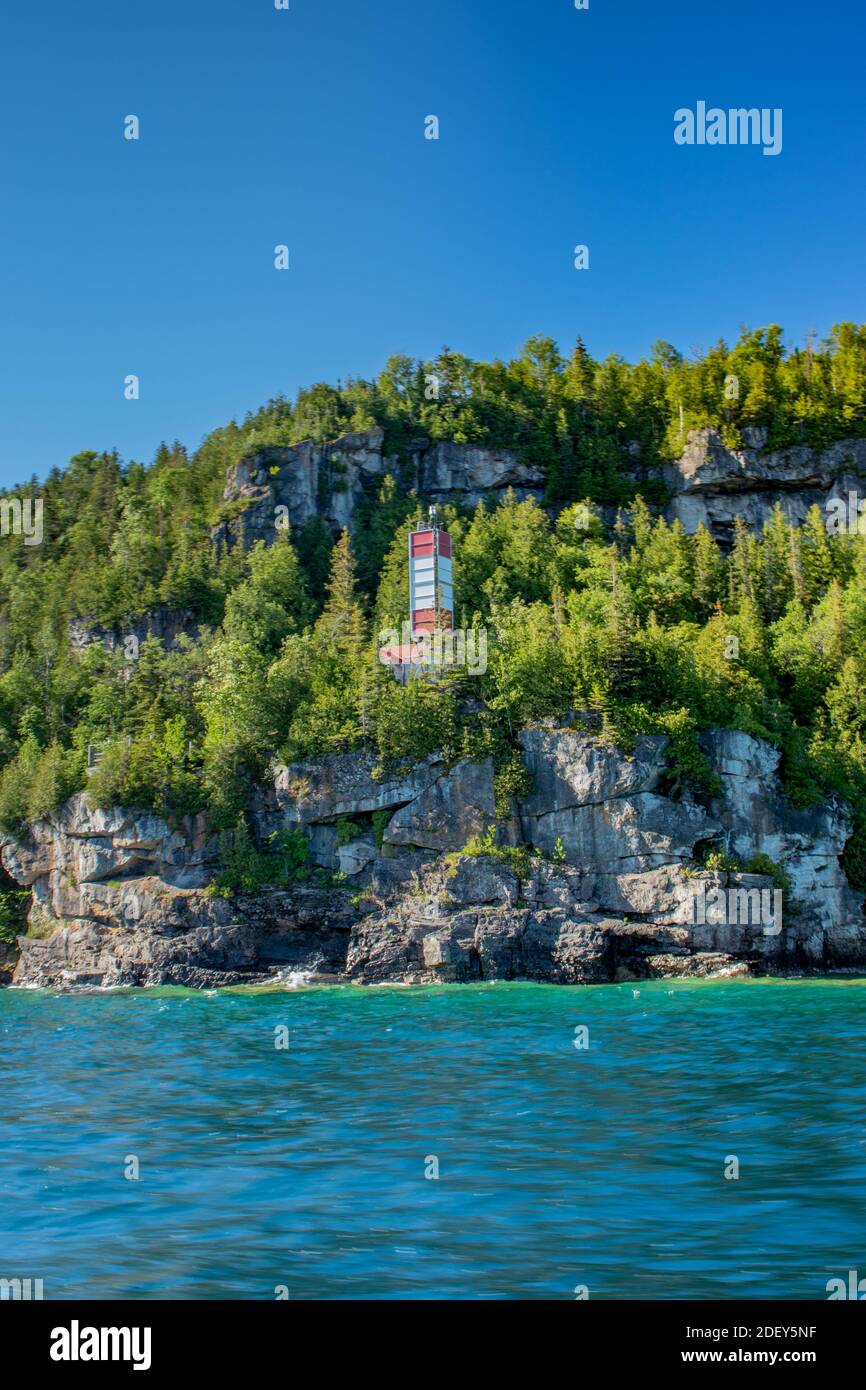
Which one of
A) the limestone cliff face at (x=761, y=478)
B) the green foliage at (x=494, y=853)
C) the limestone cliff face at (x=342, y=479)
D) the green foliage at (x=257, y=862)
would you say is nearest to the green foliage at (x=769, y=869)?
the green foliage at (x=494, y=853)

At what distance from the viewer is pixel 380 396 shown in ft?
336

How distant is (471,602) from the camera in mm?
78312

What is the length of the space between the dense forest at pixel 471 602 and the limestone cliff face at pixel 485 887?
64.8 inches

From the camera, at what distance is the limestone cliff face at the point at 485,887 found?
50750 mm

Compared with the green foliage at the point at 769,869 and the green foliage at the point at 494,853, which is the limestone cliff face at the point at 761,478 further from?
the green foliage at the point at 494,853

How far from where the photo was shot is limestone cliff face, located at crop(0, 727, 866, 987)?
50.8 meters

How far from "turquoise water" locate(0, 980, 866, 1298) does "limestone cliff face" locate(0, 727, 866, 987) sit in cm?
1863

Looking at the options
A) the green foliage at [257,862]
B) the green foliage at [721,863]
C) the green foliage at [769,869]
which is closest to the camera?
the green foliage at [721,863]

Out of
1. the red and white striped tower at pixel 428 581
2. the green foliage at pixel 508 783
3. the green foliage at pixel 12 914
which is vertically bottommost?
the green foliage at pixel 12 914

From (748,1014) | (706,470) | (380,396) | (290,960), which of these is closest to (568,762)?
(290,960)

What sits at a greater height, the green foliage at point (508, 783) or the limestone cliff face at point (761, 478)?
the limestone cliff face at point (761, 478)

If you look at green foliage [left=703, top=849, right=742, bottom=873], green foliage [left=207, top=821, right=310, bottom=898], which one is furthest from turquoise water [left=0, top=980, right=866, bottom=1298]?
green foliage [left=207, top=821, right=310, bottom=898]

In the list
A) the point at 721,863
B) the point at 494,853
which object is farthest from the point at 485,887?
the point at 721,863

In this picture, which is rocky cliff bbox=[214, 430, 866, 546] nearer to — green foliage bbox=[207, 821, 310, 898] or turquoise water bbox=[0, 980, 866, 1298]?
green foliage bbox=[207, 821, 310, 898]
